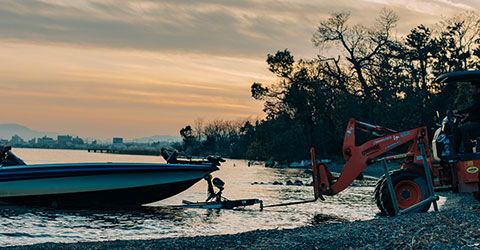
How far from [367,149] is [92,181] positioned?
1051 centimetres

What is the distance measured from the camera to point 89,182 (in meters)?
19.0

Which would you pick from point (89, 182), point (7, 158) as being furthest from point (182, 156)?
point (7, 158)

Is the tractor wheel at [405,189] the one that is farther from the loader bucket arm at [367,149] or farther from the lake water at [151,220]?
the lake water at [151,220]

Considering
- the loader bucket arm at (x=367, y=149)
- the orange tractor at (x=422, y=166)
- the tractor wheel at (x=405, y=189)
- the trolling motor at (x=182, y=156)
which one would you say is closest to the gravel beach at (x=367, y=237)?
the orange tractor at (x=422, y=166)

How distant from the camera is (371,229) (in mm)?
9133

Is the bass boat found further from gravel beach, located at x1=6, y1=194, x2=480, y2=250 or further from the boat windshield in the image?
gravel beach, located at x1=6, y1=194, x2=480, y2=250

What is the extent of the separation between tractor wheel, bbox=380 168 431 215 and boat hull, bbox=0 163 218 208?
26.8ft

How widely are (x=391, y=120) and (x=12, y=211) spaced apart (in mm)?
50197

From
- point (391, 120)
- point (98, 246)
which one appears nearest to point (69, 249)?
point (98, 246)

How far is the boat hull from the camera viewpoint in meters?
18.9

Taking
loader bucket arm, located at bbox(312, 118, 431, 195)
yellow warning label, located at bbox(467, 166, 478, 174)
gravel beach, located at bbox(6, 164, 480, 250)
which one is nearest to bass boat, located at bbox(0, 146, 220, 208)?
loader bucket arm, located at bbox(312, 118, 431, 195)

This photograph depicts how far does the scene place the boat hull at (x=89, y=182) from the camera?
62.1 ft

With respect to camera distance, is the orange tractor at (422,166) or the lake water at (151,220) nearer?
the orange tractor at (422,166)

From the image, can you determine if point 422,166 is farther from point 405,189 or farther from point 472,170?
point 472,170
